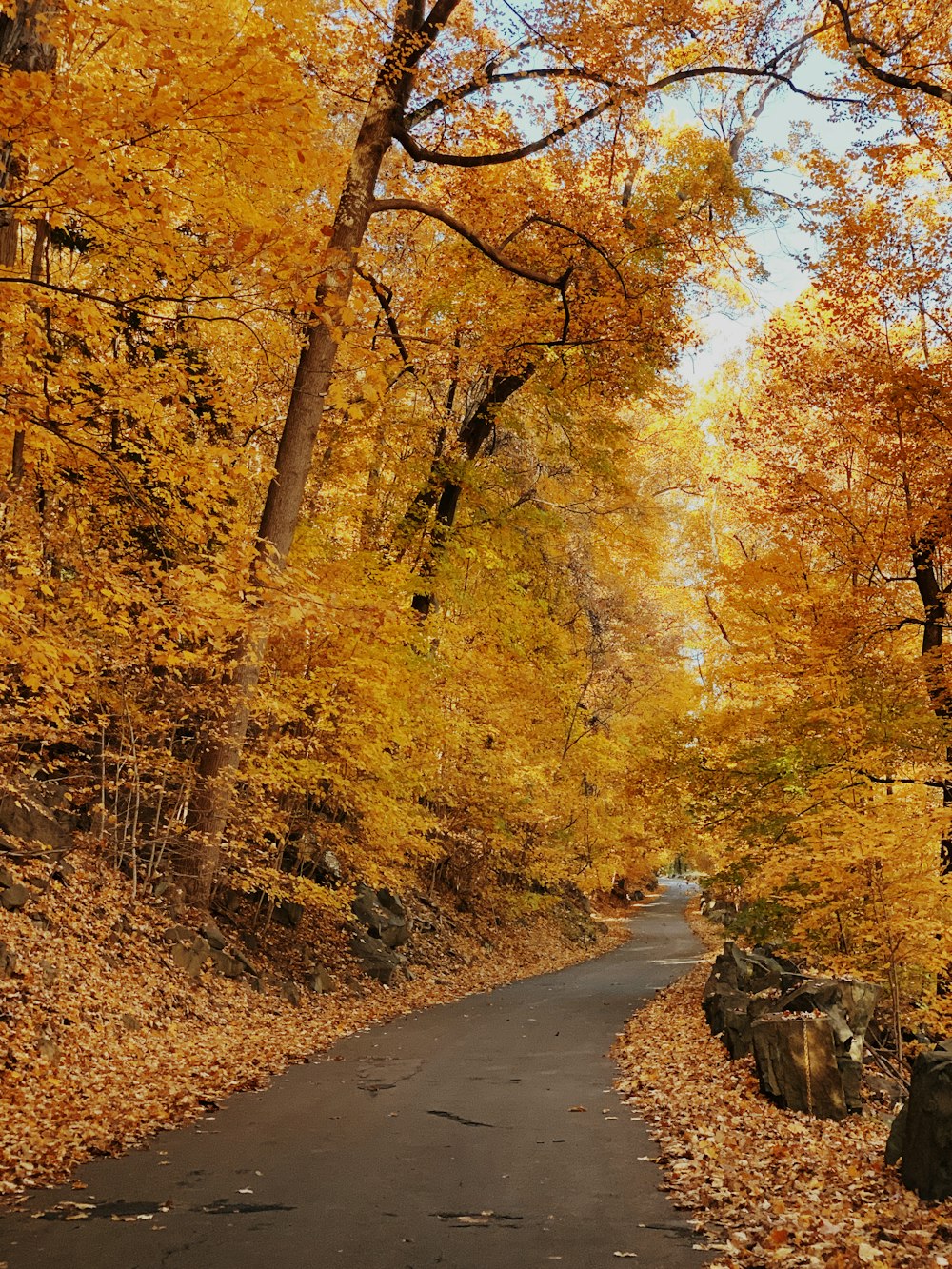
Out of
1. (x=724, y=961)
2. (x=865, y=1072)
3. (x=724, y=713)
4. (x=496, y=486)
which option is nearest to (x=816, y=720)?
(x=724, y=713)

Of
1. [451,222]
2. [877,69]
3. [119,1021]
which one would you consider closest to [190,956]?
[119,1021]

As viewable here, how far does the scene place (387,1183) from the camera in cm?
591

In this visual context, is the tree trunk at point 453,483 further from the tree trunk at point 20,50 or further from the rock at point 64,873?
the tree trunk at point 20,50

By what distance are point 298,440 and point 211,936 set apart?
6.25 meters

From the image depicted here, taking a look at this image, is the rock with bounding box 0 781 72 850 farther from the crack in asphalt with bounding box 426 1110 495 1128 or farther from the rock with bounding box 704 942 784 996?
the rock with bounding box 704 942 784 996

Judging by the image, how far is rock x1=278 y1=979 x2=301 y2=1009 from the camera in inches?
503

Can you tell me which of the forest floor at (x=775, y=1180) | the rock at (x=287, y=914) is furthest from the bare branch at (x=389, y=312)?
the forest floor at (x=775, y=1180)

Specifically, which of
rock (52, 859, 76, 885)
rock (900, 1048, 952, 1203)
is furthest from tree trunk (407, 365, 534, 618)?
rock (900, 1048, 952, 1203)

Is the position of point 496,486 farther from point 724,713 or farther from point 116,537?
point 116,537

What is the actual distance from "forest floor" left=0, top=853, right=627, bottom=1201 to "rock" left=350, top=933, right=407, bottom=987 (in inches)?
13.3

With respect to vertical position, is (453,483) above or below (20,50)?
above

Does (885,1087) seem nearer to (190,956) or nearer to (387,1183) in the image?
(387,1183)

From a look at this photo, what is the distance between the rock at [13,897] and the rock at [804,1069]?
699 cm

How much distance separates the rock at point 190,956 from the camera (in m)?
11.2
